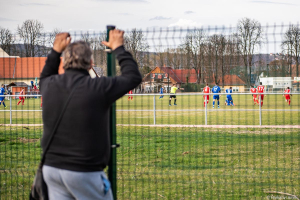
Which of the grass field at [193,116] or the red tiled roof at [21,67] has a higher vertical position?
the red tiled roof at [21,67]

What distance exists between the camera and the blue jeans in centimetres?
253

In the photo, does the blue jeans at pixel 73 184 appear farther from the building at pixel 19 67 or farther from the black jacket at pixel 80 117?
the building at pixel 19 67

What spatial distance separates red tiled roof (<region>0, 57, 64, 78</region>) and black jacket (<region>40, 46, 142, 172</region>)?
206cm

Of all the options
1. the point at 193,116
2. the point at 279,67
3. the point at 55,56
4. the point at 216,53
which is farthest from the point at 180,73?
the point at 193,116

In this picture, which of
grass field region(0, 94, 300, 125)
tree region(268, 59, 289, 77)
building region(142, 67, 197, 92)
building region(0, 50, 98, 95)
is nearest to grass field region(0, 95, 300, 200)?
grass field region(0, 94, 300, 125)

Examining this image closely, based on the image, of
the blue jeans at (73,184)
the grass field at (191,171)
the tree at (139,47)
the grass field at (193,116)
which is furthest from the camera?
the grass field at (193,116)

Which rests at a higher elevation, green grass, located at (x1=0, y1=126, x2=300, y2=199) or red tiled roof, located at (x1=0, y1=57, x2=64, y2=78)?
red tiled roof, located at (x1=0, y1=57, x2=64, y2=78)

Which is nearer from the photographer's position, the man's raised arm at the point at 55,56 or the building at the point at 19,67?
the man's raised arm at the point at 55,56

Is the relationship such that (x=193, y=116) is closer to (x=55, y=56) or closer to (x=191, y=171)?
(x=191, y=171)

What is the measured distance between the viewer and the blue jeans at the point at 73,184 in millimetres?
2529

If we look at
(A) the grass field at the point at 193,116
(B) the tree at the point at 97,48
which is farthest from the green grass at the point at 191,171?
(B) the tree at the point at 97,48

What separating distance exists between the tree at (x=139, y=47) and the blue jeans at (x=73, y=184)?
187cm

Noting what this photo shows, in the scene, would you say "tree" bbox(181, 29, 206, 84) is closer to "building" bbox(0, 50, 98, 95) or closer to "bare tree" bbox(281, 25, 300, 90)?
"bare tree" bbox(281, 25, 300, 90)

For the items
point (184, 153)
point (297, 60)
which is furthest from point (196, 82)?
point (184, 153)
